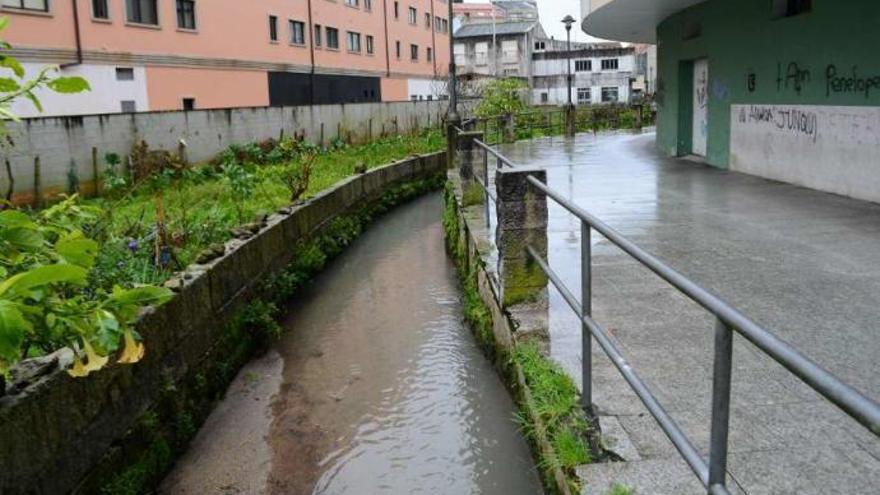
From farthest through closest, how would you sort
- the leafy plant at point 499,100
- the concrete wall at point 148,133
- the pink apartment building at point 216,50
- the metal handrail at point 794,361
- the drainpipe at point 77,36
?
the leafy plant at point 499,100, the drainpipe at point 77,36, the pink apartment building at point 216,50, the concrete wall at point 148,133, the metal handrail at point 794,361

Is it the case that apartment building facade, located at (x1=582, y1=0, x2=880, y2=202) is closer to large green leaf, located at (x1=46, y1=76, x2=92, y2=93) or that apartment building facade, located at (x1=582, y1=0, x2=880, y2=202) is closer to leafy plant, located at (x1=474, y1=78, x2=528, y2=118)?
large green leaf, located at (x1=46, y1=76, x2=92, y2=93)

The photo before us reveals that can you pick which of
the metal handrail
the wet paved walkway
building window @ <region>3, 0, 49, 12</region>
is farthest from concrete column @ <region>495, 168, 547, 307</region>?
building window @ <region>3, 0, 49, 12</region>

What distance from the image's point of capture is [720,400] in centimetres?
213

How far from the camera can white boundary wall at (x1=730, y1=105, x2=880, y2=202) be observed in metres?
9.62

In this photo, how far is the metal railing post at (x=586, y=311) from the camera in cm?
358

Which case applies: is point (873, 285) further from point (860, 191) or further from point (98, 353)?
point (98, 353)

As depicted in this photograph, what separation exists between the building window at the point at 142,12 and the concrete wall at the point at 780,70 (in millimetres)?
16547

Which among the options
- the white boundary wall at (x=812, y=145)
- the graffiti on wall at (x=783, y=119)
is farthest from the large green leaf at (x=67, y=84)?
the graffiti on wall at (x=783, y=119)

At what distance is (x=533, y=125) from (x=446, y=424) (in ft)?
75.0

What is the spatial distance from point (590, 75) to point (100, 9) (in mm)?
49658

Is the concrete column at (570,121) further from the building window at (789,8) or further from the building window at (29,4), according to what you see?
the building window at (29,4)

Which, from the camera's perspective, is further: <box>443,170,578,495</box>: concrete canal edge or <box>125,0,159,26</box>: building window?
<box>125,0,159,26</box>: building window

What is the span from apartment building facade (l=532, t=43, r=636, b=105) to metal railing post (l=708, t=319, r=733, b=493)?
6544 centimetres

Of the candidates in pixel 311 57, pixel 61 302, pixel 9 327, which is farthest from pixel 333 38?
pixel 9 327
